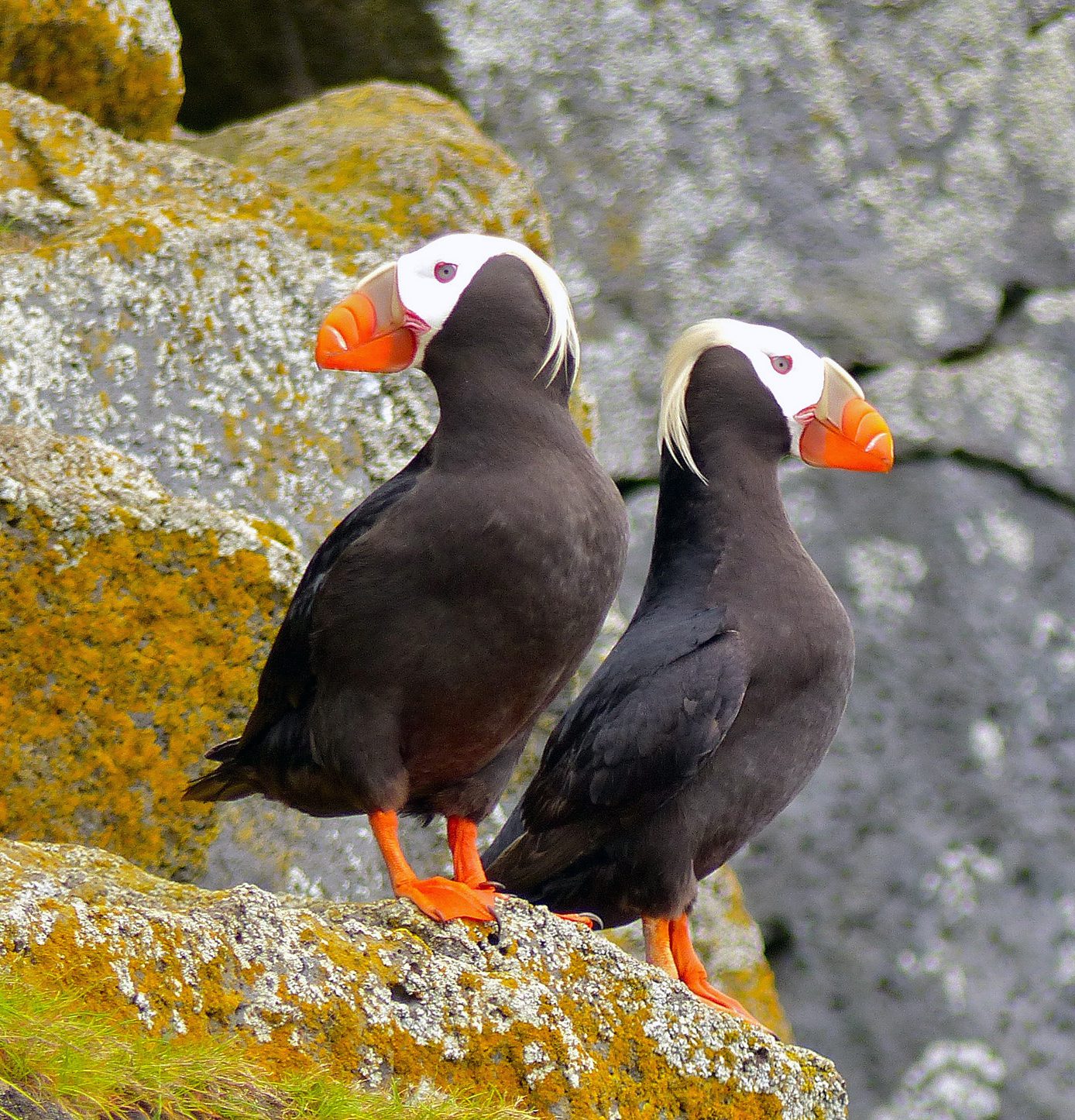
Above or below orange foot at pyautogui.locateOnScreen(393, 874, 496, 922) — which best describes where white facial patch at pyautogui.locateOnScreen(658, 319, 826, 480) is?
above

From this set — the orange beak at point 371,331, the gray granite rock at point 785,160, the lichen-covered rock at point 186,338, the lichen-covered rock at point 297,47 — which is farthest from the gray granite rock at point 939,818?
the orange beak at point 371,331

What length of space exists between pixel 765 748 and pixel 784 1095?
1059 mm

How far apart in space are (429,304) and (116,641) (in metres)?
1.12

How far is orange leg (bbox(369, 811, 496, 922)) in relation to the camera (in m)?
3.05

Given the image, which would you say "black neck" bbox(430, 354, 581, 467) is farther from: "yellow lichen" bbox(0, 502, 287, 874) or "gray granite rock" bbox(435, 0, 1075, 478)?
"gray granite rock" bbox(435, 0, 1075, 478)

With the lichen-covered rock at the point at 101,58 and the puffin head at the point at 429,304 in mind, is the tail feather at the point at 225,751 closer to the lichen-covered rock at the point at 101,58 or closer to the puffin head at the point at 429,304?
the puffin head at the point at 429,304

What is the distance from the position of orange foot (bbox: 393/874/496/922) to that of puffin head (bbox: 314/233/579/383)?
114 centimetres

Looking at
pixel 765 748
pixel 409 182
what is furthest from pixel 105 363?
pixel 765 748

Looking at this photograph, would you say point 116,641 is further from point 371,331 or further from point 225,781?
point 371,331

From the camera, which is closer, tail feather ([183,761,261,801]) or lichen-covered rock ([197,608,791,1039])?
tail feather ([183,761,261,801])

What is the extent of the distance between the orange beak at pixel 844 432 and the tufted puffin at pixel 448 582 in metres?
0.86

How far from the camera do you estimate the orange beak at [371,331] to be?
11.7ft

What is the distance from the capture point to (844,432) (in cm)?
436

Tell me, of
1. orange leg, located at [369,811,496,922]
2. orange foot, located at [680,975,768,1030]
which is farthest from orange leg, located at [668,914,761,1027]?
orange leg, located at [369,811,496,922]
